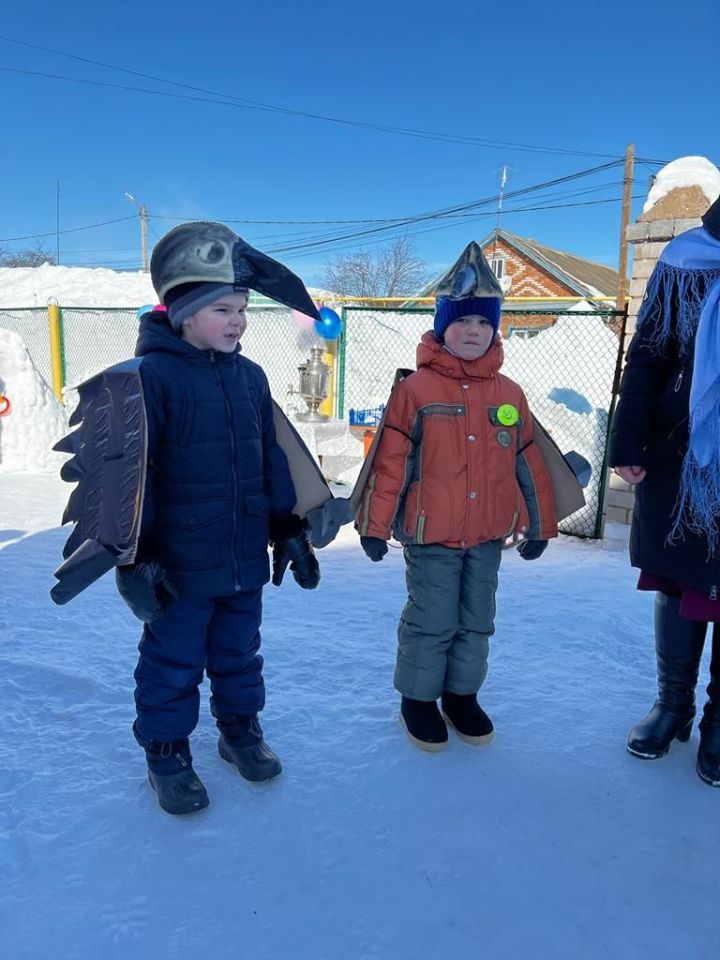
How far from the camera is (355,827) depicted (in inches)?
72.0

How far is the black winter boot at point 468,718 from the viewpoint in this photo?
2.24m

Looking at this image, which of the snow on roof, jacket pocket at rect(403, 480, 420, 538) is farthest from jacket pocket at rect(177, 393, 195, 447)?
the snow on roof

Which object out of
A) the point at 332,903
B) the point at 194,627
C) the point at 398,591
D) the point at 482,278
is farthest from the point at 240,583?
the point at 398,591

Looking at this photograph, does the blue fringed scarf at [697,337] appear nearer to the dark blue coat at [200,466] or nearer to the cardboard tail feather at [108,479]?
the dark blue coat at [200,466]

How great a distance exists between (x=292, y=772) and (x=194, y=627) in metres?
0.59

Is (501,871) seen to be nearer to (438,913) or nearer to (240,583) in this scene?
(438,913)

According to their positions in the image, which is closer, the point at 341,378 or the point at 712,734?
the point at 712,734

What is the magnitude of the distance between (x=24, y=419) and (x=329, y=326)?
3384 millimetres

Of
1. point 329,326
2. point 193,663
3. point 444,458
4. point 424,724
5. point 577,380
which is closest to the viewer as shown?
point 193,663

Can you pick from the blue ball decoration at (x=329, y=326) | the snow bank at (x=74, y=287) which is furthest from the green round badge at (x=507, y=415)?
the snow bank at (x=74, y=287)

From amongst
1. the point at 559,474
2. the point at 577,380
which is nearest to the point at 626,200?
the point at 577,380

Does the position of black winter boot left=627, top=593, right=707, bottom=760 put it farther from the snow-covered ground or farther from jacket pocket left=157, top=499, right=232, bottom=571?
jacket pocket left=157, top=499, right=232, bottom=571

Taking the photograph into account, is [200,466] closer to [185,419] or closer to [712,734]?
[185,419]

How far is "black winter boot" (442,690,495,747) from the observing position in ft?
7.36
